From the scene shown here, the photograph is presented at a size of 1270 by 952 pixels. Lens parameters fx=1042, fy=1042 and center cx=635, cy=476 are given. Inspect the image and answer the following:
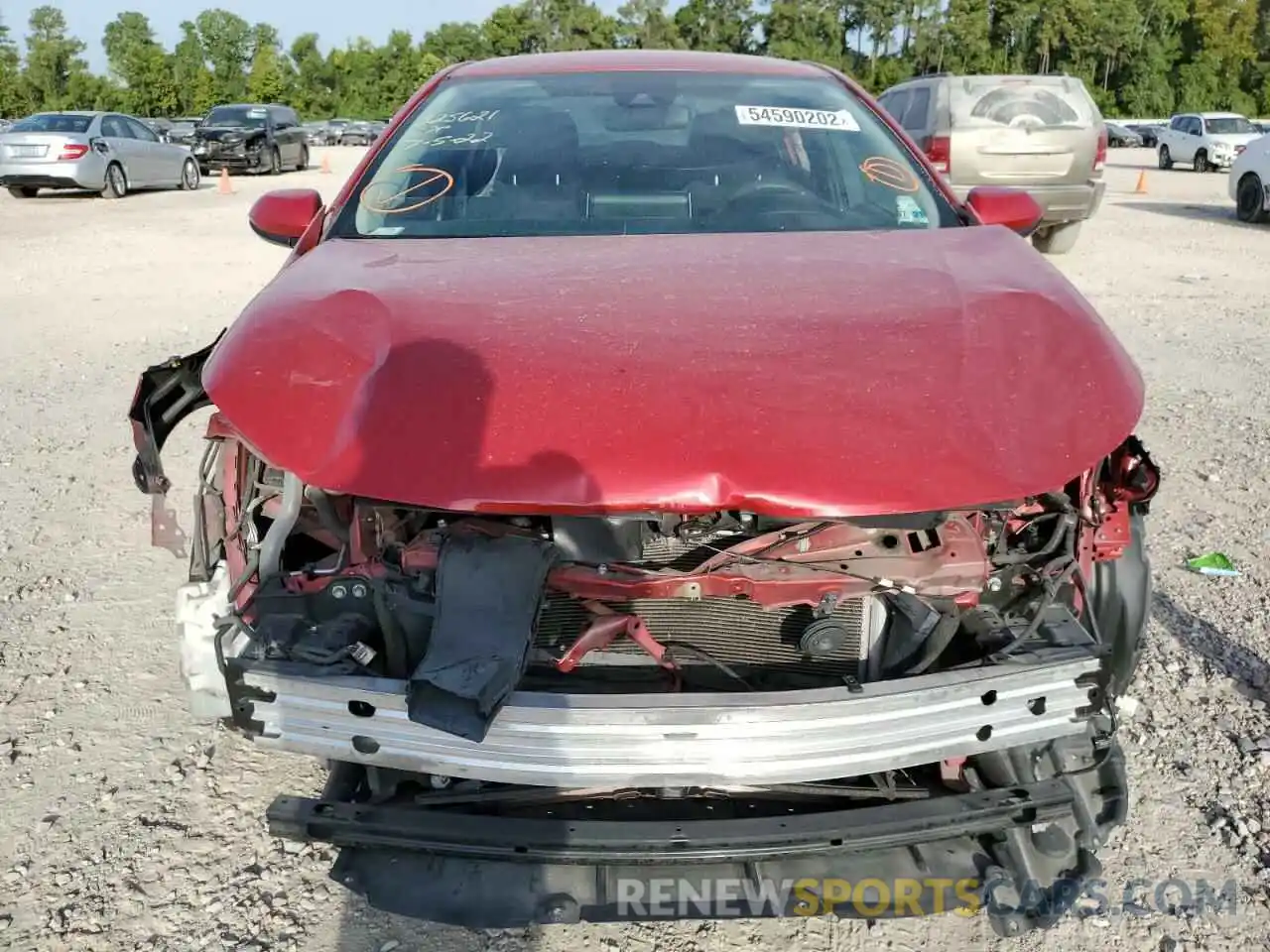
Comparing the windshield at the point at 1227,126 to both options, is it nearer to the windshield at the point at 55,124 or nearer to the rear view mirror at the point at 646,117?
the windshield at the point at 55,124

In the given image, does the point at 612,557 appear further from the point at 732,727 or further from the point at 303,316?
the point at 303,316

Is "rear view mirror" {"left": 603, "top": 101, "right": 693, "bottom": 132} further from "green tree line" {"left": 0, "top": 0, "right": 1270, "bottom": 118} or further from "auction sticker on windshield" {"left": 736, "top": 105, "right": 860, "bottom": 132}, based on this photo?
"green tree line" {"left": 0, "top": 0, "right": 1270, "bottom": 118}

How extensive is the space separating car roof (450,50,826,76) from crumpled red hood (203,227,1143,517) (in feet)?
4.62

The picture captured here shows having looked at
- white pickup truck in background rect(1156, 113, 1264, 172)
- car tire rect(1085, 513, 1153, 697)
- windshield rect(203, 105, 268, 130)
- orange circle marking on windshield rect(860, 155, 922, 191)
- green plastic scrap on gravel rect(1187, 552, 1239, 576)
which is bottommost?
white pickup truck in background rect(1156, 113, 1264, 172)

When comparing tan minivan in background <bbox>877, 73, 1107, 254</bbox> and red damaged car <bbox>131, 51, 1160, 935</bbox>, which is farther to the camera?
tan minivan in background <bbox>877, 73, 1107, 254</bbox>

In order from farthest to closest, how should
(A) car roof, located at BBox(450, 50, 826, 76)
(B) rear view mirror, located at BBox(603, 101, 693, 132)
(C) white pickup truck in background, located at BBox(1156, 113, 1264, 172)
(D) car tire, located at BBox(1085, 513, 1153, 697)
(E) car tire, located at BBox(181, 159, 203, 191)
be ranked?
(C) white pickup truck in background, located at BBox(1156, 113, 1264, 172), (E) car tire, located at BBox(181, 159, 203, 191), (A) car roof, located at BBox(450, 50, 826, 76), (B) rear view mirror, located at BBox(603, 101, 693, 132), (D) car tire, located at BBox(1085, 513, 1153, 697)

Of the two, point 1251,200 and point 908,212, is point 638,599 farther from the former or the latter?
point 1251,200

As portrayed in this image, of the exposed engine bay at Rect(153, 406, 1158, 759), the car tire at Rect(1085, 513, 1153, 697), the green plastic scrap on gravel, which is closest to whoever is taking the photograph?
the exposed engine bay at Rect(153, 406, 1158, 759)

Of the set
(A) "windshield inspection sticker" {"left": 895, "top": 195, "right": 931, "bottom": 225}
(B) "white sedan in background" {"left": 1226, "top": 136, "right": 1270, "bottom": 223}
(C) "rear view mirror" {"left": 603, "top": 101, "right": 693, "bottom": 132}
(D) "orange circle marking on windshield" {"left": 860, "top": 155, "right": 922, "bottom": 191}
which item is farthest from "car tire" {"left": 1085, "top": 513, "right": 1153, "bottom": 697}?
(B) "white sedan in background" {"left": 1226, "top": 136, "right": 1270, "bottom": 223}

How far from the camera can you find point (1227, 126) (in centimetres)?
2550

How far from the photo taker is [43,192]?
1859cm

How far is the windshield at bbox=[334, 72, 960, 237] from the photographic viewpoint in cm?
296

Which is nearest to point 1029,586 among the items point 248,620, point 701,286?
point 701,286

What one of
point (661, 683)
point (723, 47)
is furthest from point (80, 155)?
point (723, 47)
